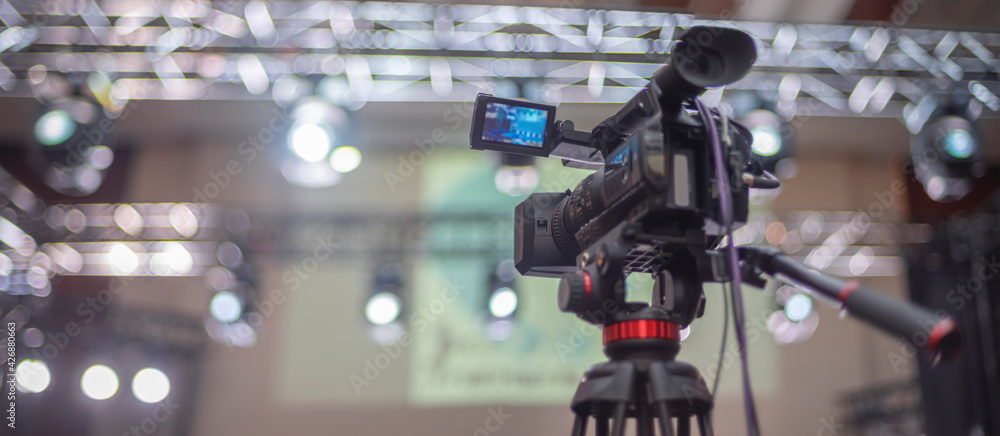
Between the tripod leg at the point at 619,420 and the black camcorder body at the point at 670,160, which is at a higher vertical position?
the black camcorder body at the point at 670,160

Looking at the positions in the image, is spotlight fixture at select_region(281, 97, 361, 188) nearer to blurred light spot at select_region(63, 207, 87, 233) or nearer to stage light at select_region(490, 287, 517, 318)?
Answer: stage light at select_region(490, 287, 517, 318)

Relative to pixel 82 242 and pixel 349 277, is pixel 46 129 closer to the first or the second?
pixel 82 242

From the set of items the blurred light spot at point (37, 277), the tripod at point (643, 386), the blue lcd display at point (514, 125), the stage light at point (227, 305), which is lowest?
the tripod at point (643, 386)

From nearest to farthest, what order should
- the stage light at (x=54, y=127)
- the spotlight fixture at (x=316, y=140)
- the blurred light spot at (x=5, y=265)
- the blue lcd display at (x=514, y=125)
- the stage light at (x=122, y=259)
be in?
the blue lcd display at (x=514, y=125)
the stage light at (x=54, y=127)
the spotlight fixture at (x=316, y=140)
the blurred light spot at (x=5, y=265)
the stage light at (x=122, y=259)

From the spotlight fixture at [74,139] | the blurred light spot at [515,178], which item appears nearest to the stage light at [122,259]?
the spotlight fixture at [74,139]

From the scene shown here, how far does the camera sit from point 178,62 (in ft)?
12.2

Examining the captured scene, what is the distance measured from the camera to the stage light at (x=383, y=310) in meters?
4.13

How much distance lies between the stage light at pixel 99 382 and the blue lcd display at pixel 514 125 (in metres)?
4.17

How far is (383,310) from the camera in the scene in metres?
4.14

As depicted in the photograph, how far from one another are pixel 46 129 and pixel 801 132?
178 inches

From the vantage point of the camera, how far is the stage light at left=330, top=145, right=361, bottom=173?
3167mm

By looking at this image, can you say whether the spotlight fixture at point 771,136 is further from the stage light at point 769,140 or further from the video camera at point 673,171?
the video camera at point 673,171

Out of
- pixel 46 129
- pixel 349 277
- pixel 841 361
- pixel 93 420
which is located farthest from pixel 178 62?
pixel 841 361

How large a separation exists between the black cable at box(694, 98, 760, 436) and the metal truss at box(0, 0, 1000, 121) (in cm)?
213
